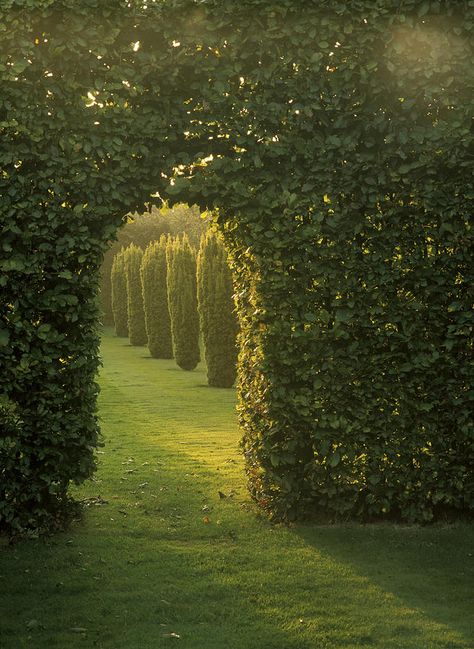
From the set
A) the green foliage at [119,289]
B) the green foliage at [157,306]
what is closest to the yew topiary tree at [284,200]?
the green foliage at [157,306]

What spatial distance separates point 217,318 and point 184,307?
4750 millimetres

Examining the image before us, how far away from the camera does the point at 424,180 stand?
735cm

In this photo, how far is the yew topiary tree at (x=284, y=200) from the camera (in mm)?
7105

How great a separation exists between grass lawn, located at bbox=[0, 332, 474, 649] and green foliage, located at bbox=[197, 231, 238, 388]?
9.24 meters

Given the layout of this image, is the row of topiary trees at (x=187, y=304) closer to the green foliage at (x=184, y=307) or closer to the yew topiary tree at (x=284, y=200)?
the green foliage at (x=184, y=307)

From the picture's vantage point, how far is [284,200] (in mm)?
7301

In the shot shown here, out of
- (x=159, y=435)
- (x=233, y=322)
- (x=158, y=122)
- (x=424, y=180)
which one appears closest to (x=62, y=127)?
(x=158, y=122)

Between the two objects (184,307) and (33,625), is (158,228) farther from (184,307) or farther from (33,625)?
(33,625)

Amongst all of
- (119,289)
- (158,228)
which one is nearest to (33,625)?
(119,289)

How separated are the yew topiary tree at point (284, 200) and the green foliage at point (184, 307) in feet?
52.3

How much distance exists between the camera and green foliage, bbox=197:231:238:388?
Result: 18.9m

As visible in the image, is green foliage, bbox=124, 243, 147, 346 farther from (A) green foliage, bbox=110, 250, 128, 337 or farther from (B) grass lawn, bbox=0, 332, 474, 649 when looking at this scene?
(B) grass lawn, bbox=0, 332, 474, 649

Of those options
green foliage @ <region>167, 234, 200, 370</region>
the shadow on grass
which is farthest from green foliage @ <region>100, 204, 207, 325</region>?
the shadow on grass

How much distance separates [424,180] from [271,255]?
4.85ft
